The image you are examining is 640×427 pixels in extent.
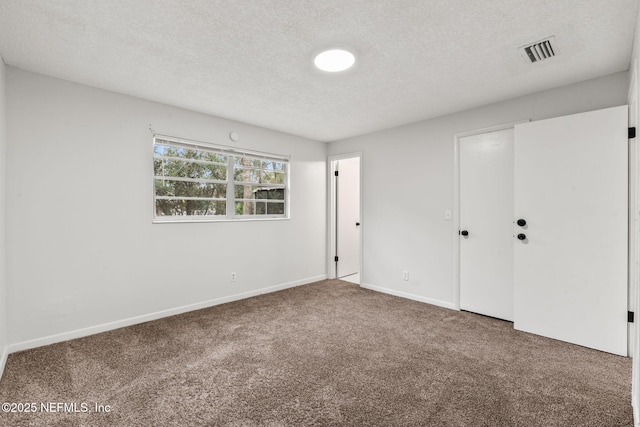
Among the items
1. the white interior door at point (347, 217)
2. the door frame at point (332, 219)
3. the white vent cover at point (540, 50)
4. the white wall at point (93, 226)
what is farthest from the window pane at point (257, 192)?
the white vent cover at point (540, 50)

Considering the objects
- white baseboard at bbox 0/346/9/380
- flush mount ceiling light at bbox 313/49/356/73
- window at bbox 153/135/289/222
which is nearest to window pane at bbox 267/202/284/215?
window at bbox 153/135/289/222

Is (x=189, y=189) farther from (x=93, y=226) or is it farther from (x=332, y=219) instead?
(x=332, y=219)

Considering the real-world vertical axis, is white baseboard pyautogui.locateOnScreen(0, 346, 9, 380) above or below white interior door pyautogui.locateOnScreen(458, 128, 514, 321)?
below

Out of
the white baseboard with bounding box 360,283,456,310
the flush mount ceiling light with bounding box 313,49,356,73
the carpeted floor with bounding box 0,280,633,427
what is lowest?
the carpeted floor with bounding box 0,280,633,427

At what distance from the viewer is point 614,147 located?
97.6 inches

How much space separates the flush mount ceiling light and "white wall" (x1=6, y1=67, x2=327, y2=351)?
1.92 m

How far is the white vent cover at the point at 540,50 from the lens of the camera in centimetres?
209

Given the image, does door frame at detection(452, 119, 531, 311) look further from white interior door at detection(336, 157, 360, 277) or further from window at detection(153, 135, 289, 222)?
window at detection(153, 135, 289, 222)

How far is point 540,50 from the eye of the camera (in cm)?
219

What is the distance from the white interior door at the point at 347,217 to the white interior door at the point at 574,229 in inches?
109

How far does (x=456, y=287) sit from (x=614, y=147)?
199cm

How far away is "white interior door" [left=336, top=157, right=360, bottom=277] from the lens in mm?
5234

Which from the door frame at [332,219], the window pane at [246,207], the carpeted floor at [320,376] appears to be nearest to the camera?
the carpeted floor at [320,376]

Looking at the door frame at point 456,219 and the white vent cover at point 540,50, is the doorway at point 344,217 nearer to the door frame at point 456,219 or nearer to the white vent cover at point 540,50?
the door frame at point 456,219
